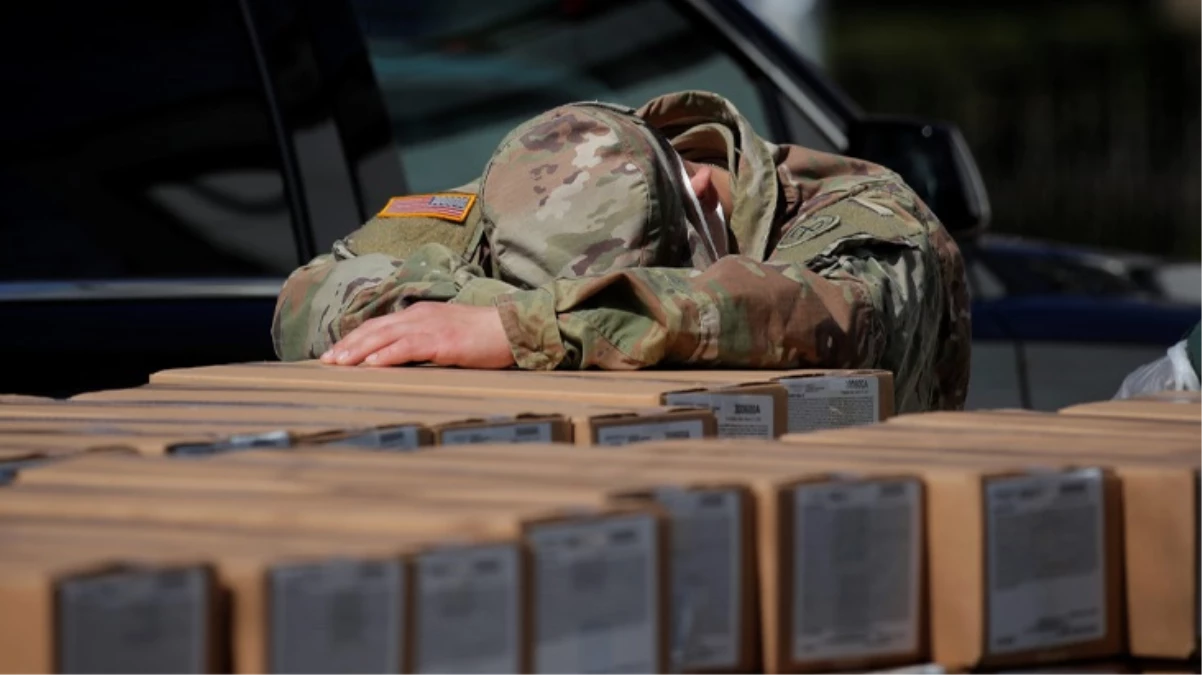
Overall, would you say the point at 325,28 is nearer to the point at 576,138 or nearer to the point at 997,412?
the point at 576,138

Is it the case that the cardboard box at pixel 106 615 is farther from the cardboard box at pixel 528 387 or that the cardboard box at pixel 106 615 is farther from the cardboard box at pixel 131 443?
the cardboard box at pixel 528 387

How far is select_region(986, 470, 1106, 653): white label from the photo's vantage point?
1908 millimetres

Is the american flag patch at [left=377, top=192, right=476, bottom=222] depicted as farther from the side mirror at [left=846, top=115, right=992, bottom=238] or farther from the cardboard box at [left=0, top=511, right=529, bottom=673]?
the cardboard box at [left=0, top=511, right=529, bottom=673]

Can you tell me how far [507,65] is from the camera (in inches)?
169

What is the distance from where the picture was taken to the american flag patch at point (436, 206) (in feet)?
10.7

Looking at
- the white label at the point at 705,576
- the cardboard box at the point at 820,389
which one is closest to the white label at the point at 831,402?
the cardboard box at the point at 820,389

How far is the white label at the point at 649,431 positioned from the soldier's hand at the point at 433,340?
1.88 ft

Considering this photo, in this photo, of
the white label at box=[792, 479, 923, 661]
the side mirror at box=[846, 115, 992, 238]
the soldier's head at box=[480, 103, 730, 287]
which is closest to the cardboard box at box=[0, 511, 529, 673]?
the white label at box=[792, 479, 923, 661]

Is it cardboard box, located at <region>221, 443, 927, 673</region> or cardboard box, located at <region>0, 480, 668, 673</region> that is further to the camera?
cardboard box, located at <region>221, 443, 927, 673</region>

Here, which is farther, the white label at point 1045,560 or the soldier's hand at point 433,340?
→ the soldier's hand at point 433,340

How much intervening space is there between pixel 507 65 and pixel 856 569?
101 inches

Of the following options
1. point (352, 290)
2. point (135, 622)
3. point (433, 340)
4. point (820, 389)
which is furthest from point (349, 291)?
point (135, 622)

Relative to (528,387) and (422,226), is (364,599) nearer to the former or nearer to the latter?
(528,387)

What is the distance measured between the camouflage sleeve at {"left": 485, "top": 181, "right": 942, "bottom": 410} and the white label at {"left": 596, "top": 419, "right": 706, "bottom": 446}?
46cm
